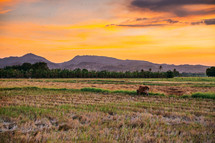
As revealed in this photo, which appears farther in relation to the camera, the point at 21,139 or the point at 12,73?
the point at 12,73

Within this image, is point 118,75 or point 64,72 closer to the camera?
point 64,72

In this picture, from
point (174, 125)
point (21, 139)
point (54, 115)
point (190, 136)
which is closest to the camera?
point (21, 139)

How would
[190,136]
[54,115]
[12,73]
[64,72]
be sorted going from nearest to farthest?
[190,136]
[54,115]
[12,73]
[64,72]

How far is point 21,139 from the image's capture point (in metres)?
7.60

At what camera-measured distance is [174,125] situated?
10414 millimetres

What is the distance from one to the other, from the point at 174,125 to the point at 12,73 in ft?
329

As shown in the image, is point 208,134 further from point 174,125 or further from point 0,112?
point 0,112

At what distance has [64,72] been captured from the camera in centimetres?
10719

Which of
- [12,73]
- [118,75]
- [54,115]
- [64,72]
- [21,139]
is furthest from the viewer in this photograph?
[118,75]

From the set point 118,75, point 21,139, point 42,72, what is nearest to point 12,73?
point 42,72

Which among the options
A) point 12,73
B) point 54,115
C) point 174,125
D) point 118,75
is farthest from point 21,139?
point 118,75

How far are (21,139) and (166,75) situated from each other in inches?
4703

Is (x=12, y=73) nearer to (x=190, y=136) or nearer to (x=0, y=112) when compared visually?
(x=0, y=112)

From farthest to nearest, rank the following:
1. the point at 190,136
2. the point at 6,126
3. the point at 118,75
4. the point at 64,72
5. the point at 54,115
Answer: the point at 118,75
the point at 64,72
the point at 54,115
the point at 6,126
the point at 190,136
